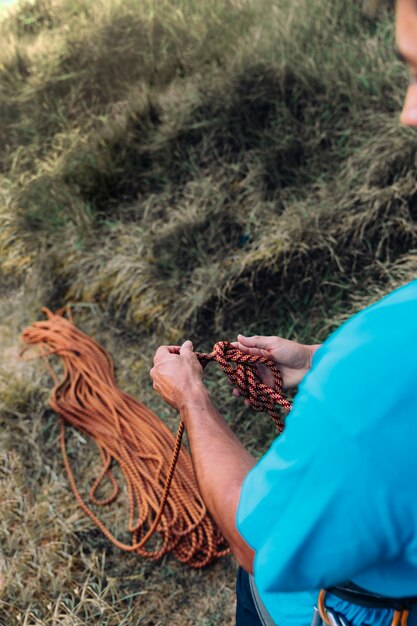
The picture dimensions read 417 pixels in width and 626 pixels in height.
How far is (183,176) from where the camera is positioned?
411 centimetres

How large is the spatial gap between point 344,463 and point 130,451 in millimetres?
2316

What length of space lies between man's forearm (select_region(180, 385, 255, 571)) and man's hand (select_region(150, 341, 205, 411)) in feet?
0.19

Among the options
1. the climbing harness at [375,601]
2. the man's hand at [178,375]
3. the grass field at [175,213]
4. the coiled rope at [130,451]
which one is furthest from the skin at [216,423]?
the grass field at [175,213]

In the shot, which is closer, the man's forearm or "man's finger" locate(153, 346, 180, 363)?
the man's forearm

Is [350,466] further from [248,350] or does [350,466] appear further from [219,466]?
[248,350]

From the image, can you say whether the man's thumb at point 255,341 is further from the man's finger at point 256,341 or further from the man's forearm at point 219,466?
the man's forearm at point 219,466

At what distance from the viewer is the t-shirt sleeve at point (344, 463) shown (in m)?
0.98

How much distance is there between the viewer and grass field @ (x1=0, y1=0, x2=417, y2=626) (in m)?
2.82

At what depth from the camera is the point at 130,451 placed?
10.5 ft

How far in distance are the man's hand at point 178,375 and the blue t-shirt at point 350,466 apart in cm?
60

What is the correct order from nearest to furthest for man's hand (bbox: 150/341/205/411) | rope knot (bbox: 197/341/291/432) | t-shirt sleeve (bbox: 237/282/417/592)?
t-shirt sleeve (bbox: 237/282/417/592) < man's hand (bbox: 150/341/205/411) < rope knot (bbox: 197/341/291/432)

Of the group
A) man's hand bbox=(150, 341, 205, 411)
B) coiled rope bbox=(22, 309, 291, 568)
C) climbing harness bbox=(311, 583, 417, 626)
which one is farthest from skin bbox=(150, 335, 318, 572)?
coiled rope bbox=(22, 309, 291, 568)

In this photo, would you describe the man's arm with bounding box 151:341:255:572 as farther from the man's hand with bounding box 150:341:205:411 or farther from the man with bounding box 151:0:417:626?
the man with bounding box 151:0:417:626

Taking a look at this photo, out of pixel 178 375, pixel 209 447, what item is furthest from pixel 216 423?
pixel 178 375
